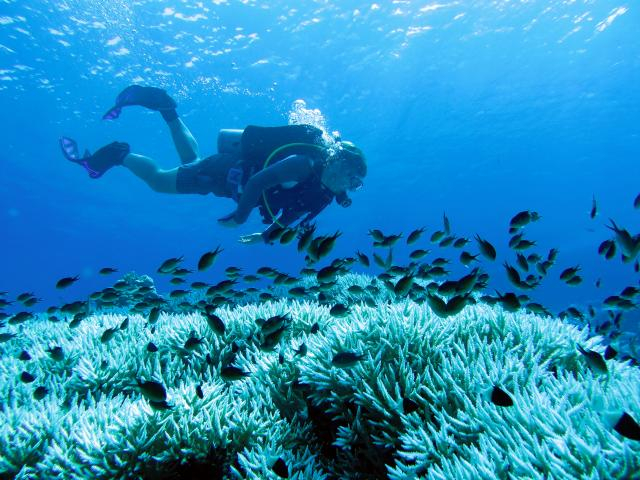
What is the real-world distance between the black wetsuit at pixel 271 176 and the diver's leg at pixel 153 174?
238 mm

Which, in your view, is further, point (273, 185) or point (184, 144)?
point (184, 144)

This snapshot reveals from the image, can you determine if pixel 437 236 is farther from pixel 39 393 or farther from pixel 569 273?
pixel 39 393

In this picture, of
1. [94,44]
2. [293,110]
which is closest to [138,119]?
[94,44]

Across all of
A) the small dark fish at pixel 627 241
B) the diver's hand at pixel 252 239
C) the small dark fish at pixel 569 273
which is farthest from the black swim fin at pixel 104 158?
the small dark fish at pixel 627 241

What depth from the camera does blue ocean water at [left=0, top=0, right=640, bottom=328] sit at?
19.5 metres

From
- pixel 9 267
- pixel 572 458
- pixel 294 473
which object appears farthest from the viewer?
pixel 9 267

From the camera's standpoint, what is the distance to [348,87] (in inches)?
1014

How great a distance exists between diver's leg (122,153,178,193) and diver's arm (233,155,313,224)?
3.85 metres

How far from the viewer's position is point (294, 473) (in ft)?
9.46

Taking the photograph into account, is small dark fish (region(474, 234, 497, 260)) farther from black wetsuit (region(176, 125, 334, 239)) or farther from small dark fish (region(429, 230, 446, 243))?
black wetsuit (region(176, 125, 334, 239))

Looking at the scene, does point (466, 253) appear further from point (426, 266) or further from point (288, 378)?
point (288, 378)

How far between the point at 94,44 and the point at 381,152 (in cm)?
2570

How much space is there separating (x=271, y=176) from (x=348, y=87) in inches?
841

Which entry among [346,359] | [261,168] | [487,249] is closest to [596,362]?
[487,249]
